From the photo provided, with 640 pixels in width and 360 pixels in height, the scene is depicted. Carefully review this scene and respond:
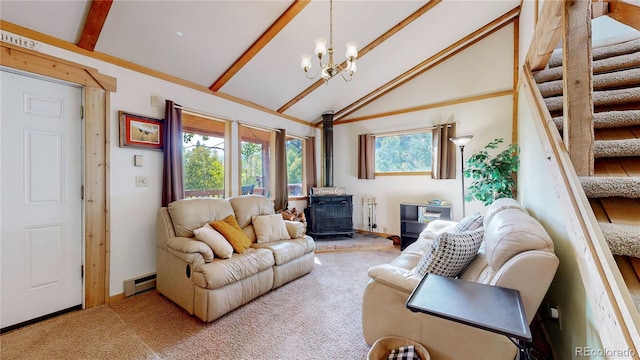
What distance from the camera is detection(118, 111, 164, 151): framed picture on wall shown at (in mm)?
2498

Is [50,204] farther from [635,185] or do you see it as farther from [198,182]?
[635,185]

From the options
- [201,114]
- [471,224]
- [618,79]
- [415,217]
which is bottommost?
[415,217]

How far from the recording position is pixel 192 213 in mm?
2566

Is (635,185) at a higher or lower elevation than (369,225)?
higher

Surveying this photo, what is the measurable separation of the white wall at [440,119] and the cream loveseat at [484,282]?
110 inches

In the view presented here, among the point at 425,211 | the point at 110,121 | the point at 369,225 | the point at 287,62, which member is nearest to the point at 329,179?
the point at 369,225

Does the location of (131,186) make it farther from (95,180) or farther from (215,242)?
(215,242)

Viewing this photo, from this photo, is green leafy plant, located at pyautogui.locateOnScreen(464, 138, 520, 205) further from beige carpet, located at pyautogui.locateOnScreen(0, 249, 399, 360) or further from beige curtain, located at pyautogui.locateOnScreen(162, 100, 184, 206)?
beige curtain, located at pyautogui.locateOnScreen(162, 100, 184, 206)

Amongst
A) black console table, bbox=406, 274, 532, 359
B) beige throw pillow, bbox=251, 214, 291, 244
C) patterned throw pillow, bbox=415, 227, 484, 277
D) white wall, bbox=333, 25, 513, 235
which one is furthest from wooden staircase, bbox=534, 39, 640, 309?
beige throw pillow, bbox=251, 214, 291, 244

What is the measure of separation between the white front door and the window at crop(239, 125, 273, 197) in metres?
1.91

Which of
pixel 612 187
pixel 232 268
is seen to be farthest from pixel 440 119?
pixel 232 268

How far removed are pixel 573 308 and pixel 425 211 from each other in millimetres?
2934

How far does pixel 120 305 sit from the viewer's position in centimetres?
234

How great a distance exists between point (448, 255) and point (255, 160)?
3.38 m
